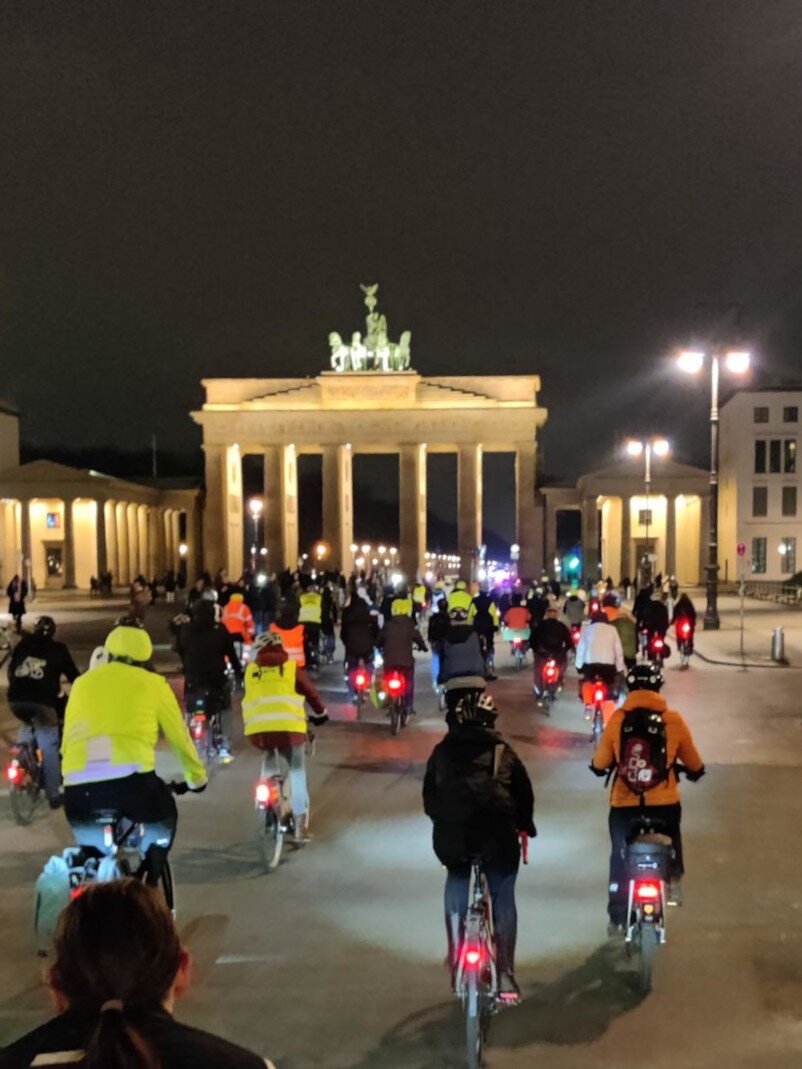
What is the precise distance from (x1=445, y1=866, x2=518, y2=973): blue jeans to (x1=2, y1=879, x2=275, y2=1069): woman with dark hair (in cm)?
313

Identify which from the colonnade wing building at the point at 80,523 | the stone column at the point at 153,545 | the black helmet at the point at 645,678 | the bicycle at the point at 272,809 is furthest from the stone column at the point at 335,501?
the black helmet at the point at 645,678

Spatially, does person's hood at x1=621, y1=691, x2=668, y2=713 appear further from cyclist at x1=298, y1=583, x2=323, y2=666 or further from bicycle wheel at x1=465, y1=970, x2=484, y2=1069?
→ cyclist at x1=298, y1=583, x2=323, y2=666

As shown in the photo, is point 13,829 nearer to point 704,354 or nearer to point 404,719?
point 404,719

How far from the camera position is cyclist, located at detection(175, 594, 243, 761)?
10320 mm

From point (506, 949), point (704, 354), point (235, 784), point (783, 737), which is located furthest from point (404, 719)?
point (704, 354)

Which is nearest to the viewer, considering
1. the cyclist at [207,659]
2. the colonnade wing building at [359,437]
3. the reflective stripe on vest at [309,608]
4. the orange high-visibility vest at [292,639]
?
the cyclist at [207,659]

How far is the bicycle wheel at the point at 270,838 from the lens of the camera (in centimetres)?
789

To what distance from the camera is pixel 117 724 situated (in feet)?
17.7

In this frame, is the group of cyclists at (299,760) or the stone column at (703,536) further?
the stone column at (703,536)

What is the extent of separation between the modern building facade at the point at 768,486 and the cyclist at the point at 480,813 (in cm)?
7008

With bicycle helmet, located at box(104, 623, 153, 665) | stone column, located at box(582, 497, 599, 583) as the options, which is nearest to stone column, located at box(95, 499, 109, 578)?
stone column, located at box(582, 497, 599, 583)

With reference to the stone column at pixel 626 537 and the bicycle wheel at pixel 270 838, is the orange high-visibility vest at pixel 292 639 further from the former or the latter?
the stone column at pixel 626 537

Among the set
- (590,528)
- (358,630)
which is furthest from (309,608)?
(590,528)

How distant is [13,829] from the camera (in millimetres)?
9227
